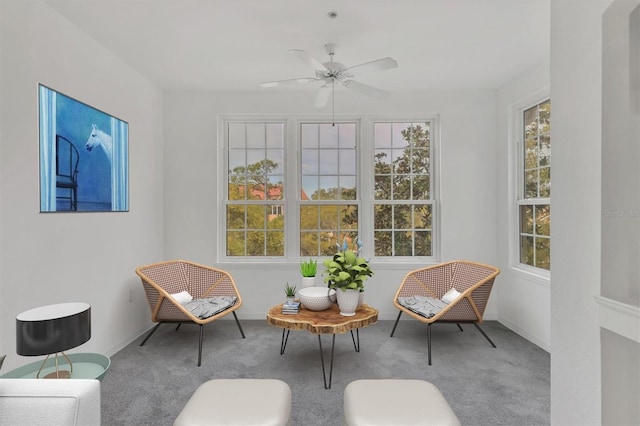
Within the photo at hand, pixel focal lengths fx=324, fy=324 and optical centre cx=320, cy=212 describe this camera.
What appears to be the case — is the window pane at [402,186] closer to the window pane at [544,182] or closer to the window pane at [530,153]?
the window pane at [530,153]

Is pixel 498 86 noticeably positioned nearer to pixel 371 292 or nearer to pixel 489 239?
pixel 489 239

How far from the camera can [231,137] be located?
13.6 feet

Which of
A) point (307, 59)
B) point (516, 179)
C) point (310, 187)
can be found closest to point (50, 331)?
point (307, 59)

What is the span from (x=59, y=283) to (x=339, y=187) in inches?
114

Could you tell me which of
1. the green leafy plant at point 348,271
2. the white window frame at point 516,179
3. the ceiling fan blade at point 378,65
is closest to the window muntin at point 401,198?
the white window frame at point 516,179

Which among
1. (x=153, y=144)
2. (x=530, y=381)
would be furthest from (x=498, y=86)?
(x=153, y=144)

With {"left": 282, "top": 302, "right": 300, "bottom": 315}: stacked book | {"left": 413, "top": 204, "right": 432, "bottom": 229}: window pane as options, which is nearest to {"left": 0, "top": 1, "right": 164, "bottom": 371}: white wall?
{"left": 282, "top": 302, "right": 300, "bottom": 315}: stacked book

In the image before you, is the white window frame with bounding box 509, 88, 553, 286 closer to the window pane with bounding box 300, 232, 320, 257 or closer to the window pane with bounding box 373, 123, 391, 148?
the window pane with bounding box 373, 123, 391, 148

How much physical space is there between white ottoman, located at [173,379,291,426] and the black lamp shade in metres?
0.76

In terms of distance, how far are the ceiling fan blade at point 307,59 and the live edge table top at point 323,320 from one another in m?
1.96

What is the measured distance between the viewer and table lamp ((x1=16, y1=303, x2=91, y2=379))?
1.60 meters

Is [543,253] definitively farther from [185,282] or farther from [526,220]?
[185,282]

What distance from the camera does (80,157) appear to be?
104 inches

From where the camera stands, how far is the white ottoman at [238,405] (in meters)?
1.33
